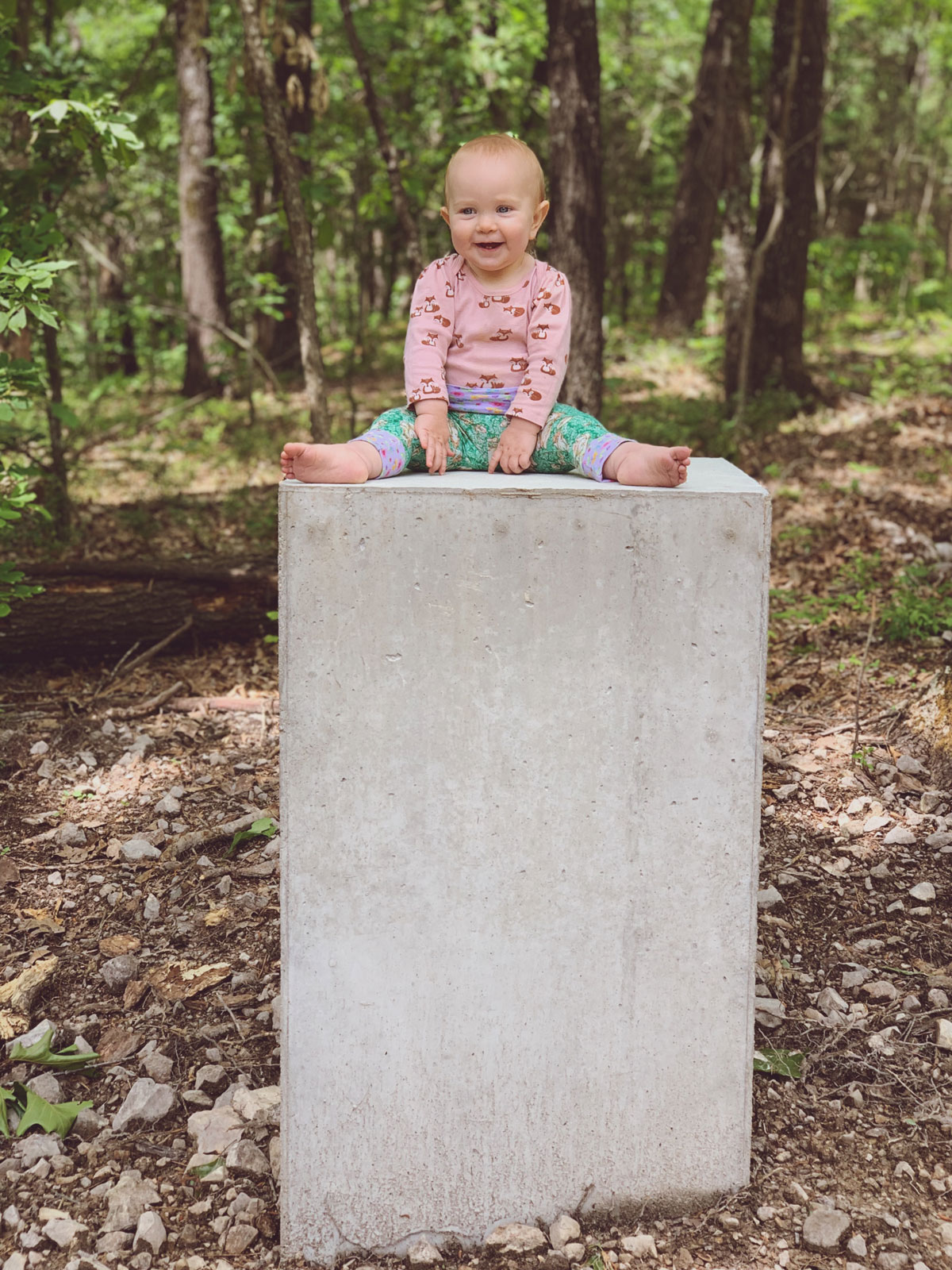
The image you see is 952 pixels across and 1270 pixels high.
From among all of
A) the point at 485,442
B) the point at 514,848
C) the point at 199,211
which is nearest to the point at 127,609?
the point at 485,442

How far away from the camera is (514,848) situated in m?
2.19

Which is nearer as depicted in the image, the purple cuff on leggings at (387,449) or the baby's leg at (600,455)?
the baby's leg at (600,455)

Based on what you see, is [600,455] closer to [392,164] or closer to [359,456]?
[359,456]

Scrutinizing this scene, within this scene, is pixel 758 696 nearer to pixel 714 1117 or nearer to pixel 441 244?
pixel 714 1117

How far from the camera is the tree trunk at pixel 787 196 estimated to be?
9008mm

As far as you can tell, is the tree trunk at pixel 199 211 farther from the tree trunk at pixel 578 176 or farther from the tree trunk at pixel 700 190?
the tree trunk at pixel 578 176

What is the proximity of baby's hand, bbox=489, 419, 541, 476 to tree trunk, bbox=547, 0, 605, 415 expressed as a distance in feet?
14.5

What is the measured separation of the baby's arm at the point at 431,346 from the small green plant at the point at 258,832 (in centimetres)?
188

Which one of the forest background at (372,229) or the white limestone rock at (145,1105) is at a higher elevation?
the forest background at (372,229)

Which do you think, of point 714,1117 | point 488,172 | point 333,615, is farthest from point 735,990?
point 488,172

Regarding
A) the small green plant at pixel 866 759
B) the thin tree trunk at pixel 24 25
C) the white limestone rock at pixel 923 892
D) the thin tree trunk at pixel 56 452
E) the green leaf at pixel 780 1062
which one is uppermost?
the thin tree trunk at pixel 24 25

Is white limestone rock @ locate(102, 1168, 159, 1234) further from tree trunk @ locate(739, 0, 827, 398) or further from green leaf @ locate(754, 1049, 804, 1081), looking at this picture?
tree trunk @ locate(739, 0, 827, 398)

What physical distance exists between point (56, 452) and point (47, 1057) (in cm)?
456

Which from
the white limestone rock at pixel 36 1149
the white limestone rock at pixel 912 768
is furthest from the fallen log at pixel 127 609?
the white limestone rock at pixel 912 768
